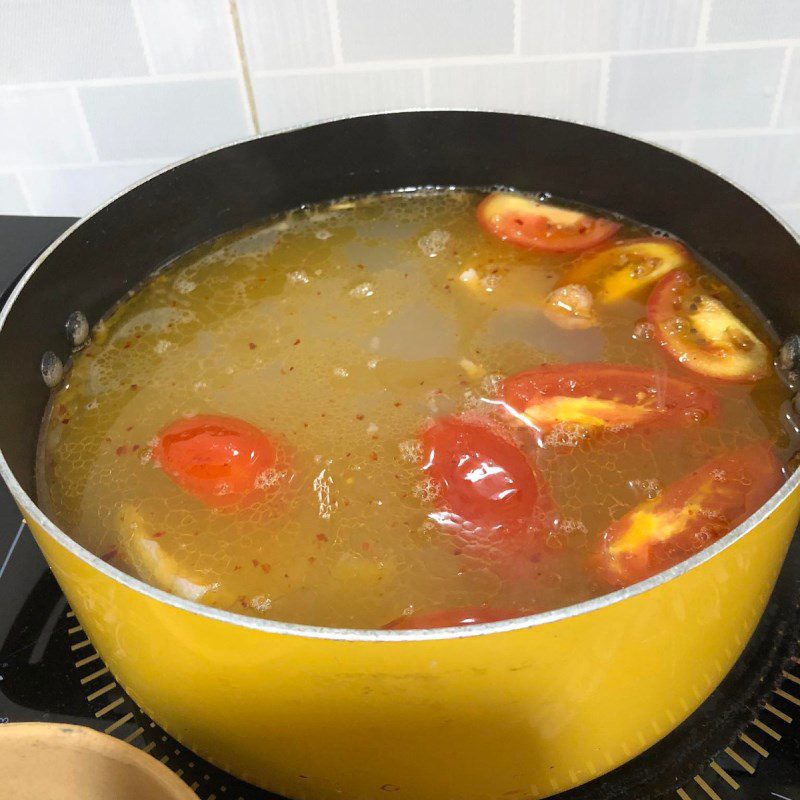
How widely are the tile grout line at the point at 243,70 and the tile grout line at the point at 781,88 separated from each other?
2.05 feet

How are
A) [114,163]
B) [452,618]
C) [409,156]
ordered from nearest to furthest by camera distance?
[452,618] < [409,156] < [114,163]

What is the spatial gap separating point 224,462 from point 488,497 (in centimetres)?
22

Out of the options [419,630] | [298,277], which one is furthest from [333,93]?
[419,630]

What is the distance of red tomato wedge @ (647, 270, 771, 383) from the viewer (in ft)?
2.60

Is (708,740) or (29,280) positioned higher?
(29,280)

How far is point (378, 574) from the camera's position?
0.66m

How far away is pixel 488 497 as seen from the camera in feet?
2.21

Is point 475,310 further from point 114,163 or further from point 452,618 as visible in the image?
point 114,163

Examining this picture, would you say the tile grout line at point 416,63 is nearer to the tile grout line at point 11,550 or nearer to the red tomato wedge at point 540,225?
the red tomato wedge at point 540,225

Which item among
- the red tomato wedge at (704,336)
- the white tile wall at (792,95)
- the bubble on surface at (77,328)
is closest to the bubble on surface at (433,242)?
the red tomato wedge at (704,336)

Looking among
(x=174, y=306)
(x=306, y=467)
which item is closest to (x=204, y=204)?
(x=174, y=306)

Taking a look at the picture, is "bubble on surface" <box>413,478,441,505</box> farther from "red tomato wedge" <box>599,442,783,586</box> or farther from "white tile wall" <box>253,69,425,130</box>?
"white tile wall" <box>253,69,425,130</box>

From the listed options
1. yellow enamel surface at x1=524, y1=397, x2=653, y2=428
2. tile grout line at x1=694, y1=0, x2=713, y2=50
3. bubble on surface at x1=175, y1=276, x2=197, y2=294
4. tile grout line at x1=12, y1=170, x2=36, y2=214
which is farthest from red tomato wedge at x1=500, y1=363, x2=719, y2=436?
tile grout line at x1=12, y1=170, x2=36, y2=214

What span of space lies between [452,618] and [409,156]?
1.89 feet
